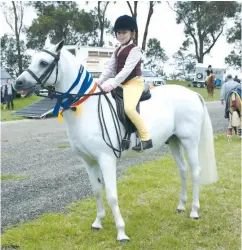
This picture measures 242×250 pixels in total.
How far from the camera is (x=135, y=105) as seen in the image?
171 inches

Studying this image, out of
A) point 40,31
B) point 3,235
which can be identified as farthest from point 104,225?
point 40,31

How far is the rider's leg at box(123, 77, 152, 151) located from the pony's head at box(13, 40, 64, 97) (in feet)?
2.65

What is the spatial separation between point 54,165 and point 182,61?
52.9 m

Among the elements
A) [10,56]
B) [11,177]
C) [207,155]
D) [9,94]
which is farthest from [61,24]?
[207,155]

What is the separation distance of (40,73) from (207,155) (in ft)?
8.73

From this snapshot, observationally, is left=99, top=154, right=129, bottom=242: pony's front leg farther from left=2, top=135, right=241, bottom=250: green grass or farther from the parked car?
the parked car

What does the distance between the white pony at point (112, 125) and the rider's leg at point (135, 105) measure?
0.16m

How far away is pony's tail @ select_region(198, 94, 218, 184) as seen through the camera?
5391 mm

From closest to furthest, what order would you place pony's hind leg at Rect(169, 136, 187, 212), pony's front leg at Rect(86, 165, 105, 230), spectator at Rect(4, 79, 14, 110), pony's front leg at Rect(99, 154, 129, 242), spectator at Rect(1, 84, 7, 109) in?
1. pony's front leg at Rect(99, 154, 129, 242)
2. pony's front leg at Rect(86, 165, 105, 230)
3. pony's hind leg at Rect(169, 136, 187, 212)
4. spectator at Rect(4, 79, 14, 110)
5. spectator at Rect(1, 84, 7, 109)

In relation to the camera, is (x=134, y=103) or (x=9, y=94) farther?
(x=9, y=94)

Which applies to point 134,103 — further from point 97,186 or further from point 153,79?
point 153,79

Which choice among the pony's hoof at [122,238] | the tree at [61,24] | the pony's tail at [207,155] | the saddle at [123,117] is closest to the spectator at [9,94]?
the pony's tail at [207,155]

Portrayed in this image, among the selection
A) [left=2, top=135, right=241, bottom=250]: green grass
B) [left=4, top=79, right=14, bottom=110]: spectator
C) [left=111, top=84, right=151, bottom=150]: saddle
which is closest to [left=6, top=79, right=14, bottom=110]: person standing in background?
[left=4, top=79, right=14, bottom=110]: spectator

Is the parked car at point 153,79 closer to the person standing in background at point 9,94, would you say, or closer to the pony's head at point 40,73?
the person standing in background at point 9,94
